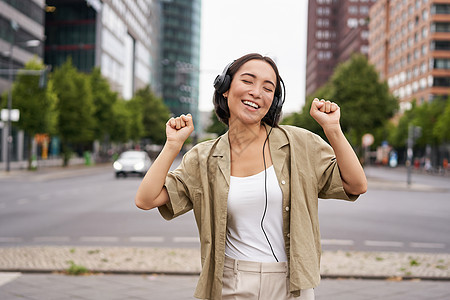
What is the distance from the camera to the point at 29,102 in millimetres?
33000

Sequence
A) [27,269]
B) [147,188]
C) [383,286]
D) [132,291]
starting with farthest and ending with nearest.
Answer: [27,269], [383,286], [132,291], [147,188]

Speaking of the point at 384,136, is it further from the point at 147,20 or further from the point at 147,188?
the point at 147,188

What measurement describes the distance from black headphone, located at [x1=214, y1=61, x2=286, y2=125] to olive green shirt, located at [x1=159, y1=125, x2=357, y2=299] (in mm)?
93

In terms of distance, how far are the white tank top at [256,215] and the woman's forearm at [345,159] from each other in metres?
0.28

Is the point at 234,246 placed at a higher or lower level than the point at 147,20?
lower

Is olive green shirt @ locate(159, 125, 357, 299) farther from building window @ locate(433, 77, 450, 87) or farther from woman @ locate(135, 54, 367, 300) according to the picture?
building window @ locate(433, 77, 450, 87)

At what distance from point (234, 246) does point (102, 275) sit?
174 inches

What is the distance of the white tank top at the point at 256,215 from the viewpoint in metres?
2.25

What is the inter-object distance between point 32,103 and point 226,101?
1293 inches

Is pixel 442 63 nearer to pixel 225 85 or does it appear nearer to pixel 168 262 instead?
pixel 168 262

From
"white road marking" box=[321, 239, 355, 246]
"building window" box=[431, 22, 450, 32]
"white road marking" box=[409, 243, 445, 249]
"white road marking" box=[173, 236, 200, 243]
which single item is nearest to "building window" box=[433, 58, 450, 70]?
"building window" box=[431, 22, 450, 32]

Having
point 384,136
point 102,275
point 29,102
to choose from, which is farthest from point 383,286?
point 384,136

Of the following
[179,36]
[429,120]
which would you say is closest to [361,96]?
[429,120]

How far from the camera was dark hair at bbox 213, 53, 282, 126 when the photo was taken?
233 cm
